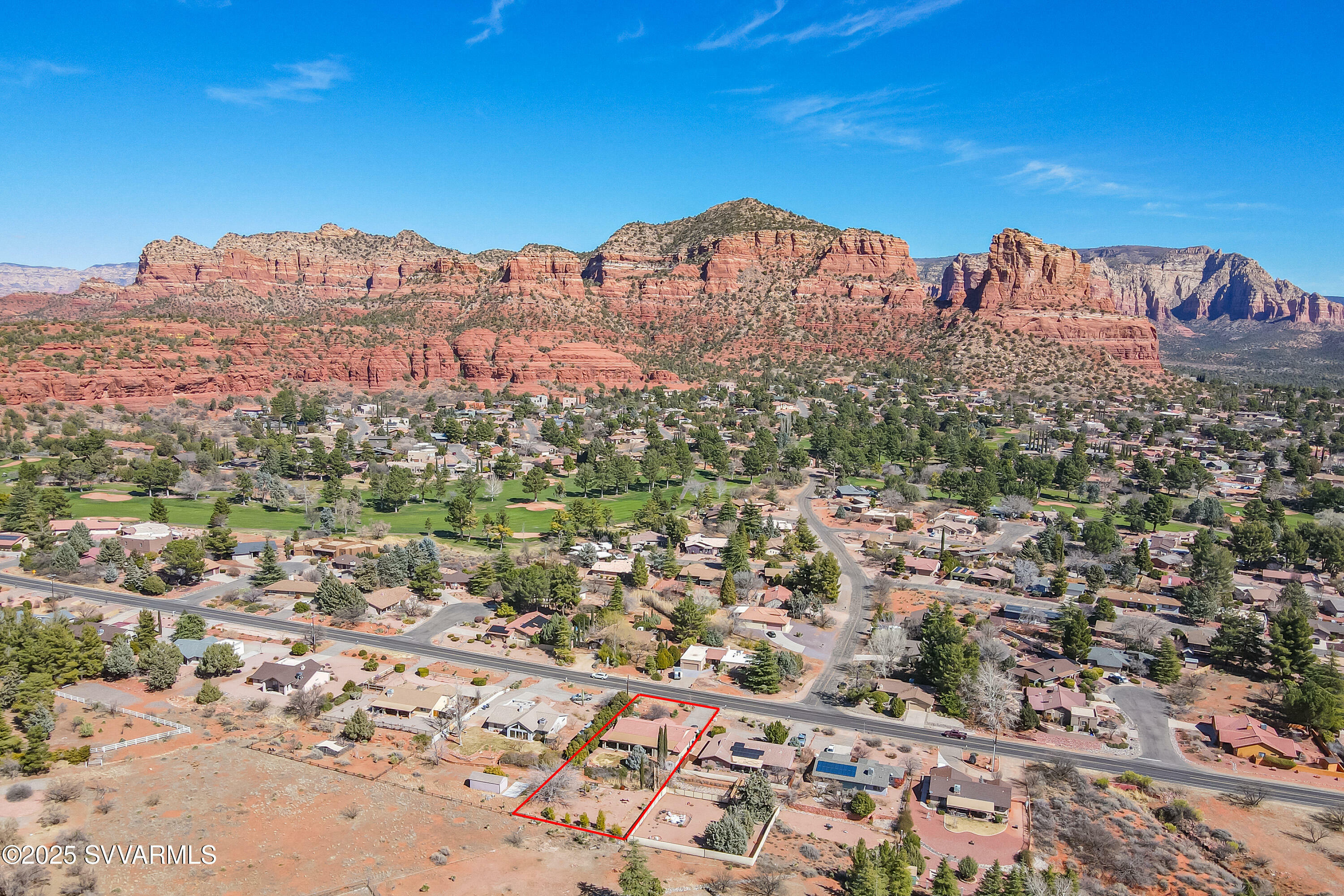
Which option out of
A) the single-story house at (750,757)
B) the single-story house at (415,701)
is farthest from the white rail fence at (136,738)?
the single-story house at (750,757)

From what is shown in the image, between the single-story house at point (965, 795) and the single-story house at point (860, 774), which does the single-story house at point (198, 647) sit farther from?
the single-story house at point (965, 795)

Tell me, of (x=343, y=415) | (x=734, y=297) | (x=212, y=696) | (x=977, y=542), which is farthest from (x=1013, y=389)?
(x=212, y=696)

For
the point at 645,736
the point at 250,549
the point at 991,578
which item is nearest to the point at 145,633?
the point at 250,549

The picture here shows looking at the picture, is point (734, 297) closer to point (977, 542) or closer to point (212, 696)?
point (977, 542)

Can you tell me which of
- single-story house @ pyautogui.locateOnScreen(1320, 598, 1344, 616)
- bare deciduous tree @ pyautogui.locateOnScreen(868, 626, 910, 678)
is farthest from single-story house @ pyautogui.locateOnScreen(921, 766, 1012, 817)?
single-story house @ pyautogui.locateOnScreen(1320, 598, 1344, 616)

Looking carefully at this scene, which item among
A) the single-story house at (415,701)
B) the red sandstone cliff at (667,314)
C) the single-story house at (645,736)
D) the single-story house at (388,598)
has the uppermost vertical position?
the red sandstone cliff at (667,314)

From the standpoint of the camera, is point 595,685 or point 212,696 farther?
point 595,685

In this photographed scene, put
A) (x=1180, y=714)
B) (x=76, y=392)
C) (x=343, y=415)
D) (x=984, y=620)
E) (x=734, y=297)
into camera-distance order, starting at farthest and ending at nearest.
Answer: (x=734, y=297)
(x=343, y=415)
(x=76, y=392)
(x=984, y=620)
(x=1180, y=714)

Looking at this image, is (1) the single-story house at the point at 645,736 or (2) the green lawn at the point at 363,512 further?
(2) the green lawn at the point at 363,512
